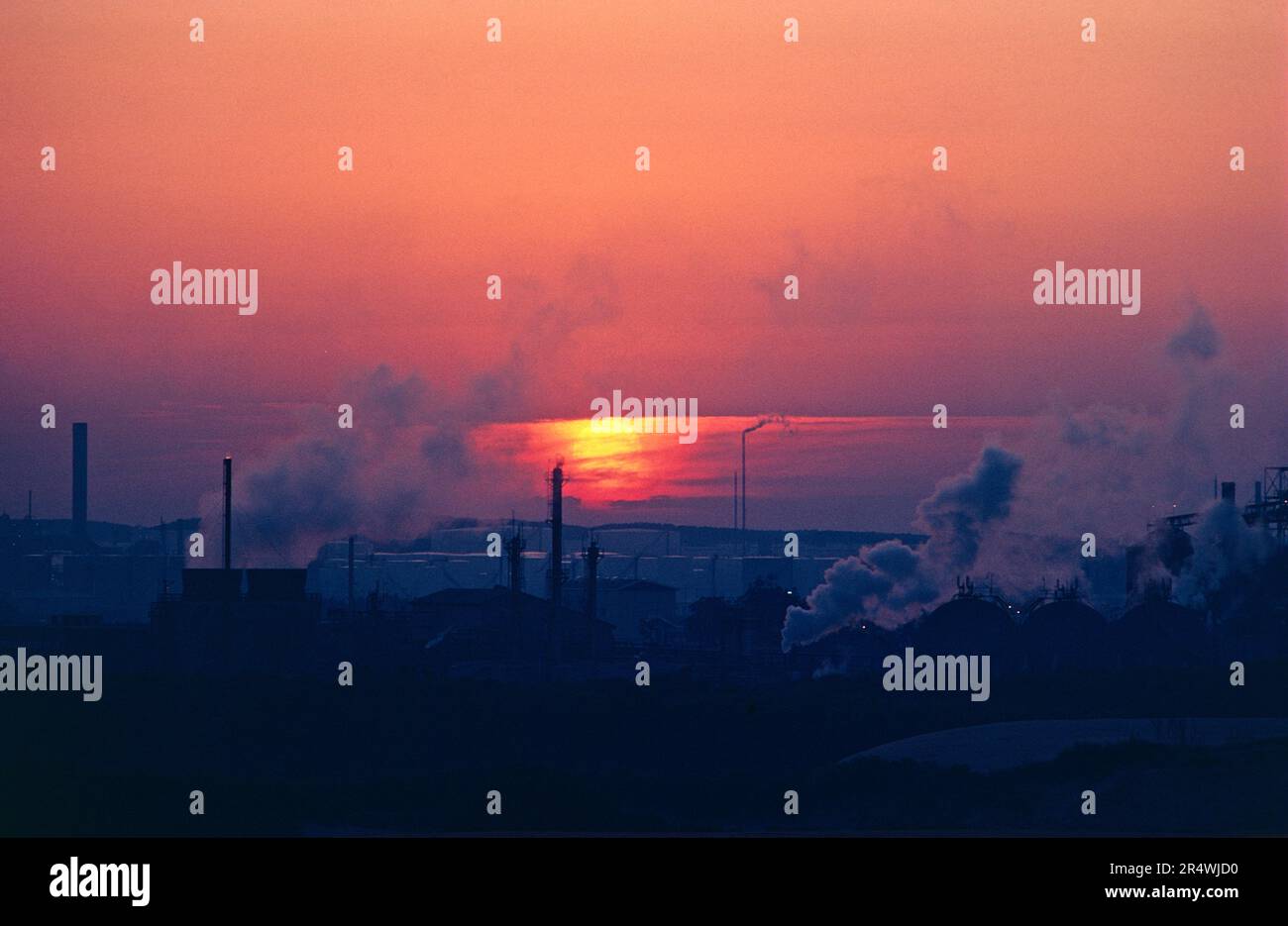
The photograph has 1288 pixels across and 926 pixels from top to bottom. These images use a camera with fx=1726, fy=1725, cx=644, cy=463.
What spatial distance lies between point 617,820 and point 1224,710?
16.0 m

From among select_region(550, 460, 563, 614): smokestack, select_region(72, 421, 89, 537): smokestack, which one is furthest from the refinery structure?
select_region(72, 421, 89, 537): smokestack

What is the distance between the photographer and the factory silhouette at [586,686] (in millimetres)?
33344

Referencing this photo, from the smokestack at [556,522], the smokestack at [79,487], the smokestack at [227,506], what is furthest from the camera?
the smokestack at [79,487]

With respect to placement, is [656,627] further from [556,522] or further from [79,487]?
[79,487]

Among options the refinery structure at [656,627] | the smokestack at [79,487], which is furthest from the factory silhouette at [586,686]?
the smokestack at [79,487]

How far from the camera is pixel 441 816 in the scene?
3234 centimetres

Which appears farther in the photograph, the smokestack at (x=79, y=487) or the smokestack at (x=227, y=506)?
the smokestack at (x=79, y=487)

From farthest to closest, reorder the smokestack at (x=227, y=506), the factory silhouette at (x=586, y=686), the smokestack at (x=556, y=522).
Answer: the smokestack at (x=556, y=522), the smokestack at (x=227, y=506), the factory silhouette at (x=586, y=686)

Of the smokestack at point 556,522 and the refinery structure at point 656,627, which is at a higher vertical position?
the smokestack at point 556,522

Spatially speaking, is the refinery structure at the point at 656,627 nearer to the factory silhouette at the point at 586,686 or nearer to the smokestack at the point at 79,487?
the factory silhouette at the point at 586,686

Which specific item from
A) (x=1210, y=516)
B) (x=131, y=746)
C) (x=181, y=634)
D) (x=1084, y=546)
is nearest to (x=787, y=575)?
(x=1084, y=546)

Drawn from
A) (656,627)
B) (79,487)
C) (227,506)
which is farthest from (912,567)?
(79,487)

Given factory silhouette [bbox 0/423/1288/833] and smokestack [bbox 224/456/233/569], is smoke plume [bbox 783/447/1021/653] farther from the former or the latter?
smokestack [bbox 224/456/233/569]
